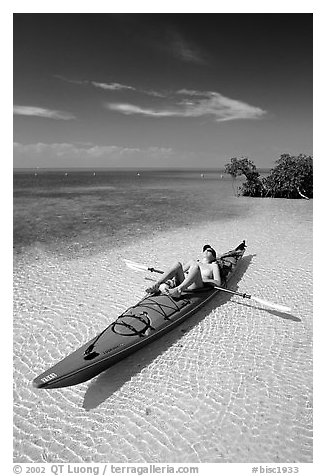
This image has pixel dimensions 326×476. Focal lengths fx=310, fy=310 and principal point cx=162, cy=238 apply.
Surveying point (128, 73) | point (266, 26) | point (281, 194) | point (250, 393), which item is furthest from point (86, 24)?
point (281, 194)

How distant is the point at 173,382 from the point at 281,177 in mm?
13952

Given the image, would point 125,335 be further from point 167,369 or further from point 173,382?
point 173,382

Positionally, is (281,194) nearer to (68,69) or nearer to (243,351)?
(68,69)

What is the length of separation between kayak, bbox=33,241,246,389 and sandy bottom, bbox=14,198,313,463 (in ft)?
0.62

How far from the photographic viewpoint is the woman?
13.0 ft

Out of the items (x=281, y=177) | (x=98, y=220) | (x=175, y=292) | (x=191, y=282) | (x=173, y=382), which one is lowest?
(x=173, y=382)

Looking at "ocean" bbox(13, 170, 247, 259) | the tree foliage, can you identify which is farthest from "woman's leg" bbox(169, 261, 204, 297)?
the tree foliage

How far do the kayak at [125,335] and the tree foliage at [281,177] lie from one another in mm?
11977

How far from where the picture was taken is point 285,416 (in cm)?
267

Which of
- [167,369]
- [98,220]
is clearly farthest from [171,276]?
[98,220]

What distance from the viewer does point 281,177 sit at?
15.0 metres

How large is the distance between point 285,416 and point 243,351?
0.85 metres

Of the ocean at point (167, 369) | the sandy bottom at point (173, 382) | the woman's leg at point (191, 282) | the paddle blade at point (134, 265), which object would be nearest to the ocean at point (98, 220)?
the ocean at point (167, 369)

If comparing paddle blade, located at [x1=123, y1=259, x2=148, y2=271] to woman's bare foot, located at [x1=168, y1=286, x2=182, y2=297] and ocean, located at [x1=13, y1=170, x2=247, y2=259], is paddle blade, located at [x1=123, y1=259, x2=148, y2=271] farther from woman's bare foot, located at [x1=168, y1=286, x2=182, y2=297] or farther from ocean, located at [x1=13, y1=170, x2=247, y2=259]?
ocean, located at [x1=13, y1=170, x2=247, y2=259]
